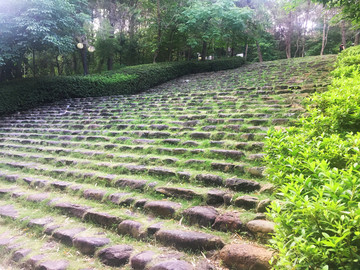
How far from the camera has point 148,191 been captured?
9.93 feet

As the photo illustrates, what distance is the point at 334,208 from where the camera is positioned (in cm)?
114

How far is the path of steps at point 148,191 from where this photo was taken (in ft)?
6.97

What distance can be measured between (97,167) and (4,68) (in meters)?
10.5

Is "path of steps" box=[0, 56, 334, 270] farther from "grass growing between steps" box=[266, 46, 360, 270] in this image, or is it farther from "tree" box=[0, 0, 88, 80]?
"tree" box=[0, 0, 88, 80]

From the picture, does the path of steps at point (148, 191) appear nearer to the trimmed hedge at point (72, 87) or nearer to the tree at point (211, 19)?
the trimmed hedge at point (72, 87)

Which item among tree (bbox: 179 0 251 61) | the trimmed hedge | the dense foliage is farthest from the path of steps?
tree (bbox: 179 0 251 61)

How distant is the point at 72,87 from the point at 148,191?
30.3ft

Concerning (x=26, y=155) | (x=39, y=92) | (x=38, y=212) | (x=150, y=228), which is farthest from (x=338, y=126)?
(x=39, y=92)

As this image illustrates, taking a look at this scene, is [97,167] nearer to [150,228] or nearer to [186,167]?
[186,167]

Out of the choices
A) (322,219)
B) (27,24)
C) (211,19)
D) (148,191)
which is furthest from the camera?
(211,19)

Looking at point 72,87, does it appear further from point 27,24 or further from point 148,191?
point 148,191

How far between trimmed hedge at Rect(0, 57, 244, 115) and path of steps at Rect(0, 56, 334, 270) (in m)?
4.29

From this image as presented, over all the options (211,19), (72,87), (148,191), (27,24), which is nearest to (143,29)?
(211,19)

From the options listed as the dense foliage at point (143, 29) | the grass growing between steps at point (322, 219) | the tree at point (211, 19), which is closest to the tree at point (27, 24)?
the dense foliage at point (143, 29)
